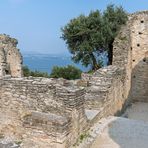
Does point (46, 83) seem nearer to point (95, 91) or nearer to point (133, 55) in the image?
point (95, 91)

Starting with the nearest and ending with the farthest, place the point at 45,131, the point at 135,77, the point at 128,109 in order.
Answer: the point at 45,131
the point at 128,109
the point at 135,77

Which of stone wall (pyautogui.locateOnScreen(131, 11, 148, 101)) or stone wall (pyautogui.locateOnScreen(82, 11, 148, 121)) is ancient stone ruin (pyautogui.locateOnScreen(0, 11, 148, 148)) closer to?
stone wall (pyautogui.locateOnScreen(82, 11, 148, 121))

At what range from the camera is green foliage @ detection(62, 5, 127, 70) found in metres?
21.4

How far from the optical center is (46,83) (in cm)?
837

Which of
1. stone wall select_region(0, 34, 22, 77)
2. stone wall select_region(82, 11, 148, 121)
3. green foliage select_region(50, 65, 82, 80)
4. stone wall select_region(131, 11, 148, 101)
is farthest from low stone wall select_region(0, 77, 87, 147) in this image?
green foliage select_region(50, 65, 82, 80)

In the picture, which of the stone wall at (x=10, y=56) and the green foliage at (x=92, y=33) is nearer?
the stone wall at (x=10, y=56)

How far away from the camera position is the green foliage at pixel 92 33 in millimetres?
21391

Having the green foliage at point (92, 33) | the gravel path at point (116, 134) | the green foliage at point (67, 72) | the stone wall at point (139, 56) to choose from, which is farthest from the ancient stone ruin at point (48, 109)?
the green foliage at point (67, 72)

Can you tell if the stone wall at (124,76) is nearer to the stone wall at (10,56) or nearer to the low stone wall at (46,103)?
the low stone wall at (46,103)

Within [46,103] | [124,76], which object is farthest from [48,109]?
[124,76]

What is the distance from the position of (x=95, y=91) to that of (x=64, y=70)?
2059 centimetres

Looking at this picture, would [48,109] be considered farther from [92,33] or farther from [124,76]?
[92,33]

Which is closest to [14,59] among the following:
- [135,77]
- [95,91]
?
[135,77]

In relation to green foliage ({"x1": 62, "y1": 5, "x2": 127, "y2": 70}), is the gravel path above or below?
below
